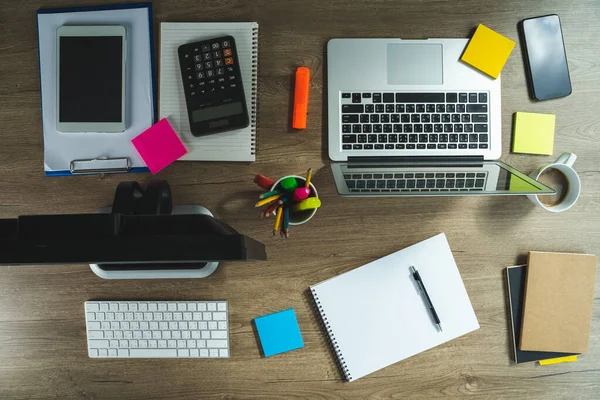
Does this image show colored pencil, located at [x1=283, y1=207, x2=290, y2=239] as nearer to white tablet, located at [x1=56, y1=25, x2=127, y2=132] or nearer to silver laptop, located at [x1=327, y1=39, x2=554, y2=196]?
silver laptop, located at [x1=327, y1=39, x2=554, y2=196]

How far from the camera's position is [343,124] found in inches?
40.6

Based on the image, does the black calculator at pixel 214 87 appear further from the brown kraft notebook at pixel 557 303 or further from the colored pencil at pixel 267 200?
the brown kraft notebook at pixel 557 303

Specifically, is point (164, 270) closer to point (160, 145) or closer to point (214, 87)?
point (160, 145)

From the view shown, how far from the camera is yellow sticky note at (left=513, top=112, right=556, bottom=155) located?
1.04m

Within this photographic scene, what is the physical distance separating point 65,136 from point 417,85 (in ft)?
2.65

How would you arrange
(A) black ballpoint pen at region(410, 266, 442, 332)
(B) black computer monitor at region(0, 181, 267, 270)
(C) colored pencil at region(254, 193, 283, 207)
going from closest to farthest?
1. (B) black computer monitor at region(0, 181, 267, 270)
2. (C) colored pencil at region(254, 193, 283, 207)
3. (A) black ballpoint pen at region(410, 266, 442, 332)

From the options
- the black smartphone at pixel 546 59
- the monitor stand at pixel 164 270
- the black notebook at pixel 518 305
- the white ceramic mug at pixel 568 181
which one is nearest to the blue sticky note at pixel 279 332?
the monitor stand at pixel 164 270

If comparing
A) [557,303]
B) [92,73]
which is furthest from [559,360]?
[92,73]

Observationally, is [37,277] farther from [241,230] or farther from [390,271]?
[390,271]

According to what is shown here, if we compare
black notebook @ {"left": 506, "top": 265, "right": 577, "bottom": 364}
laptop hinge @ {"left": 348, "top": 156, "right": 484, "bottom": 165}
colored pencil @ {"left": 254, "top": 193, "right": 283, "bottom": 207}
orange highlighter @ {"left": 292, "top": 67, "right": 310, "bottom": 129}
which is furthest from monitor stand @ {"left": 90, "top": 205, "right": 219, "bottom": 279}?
black notebook @ {"left": 506, "top": 265, "right": 577, "bottom": 364}

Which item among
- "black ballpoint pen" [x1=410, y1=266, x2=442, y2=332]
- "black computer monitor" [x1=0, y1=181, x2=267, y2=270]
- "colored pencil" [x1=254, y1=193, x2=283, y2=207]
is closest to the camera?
"black computer monitor" [x1=0, y1=181, x2=267, y2=270]

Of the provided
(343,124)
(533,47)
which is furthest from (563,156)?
(343,124)

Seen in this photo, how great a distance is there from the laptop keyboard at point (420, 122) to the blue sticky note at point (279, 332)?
414 mm

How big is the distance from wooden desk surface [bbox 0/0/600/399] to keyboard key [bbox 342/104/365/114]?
0.06 meters
